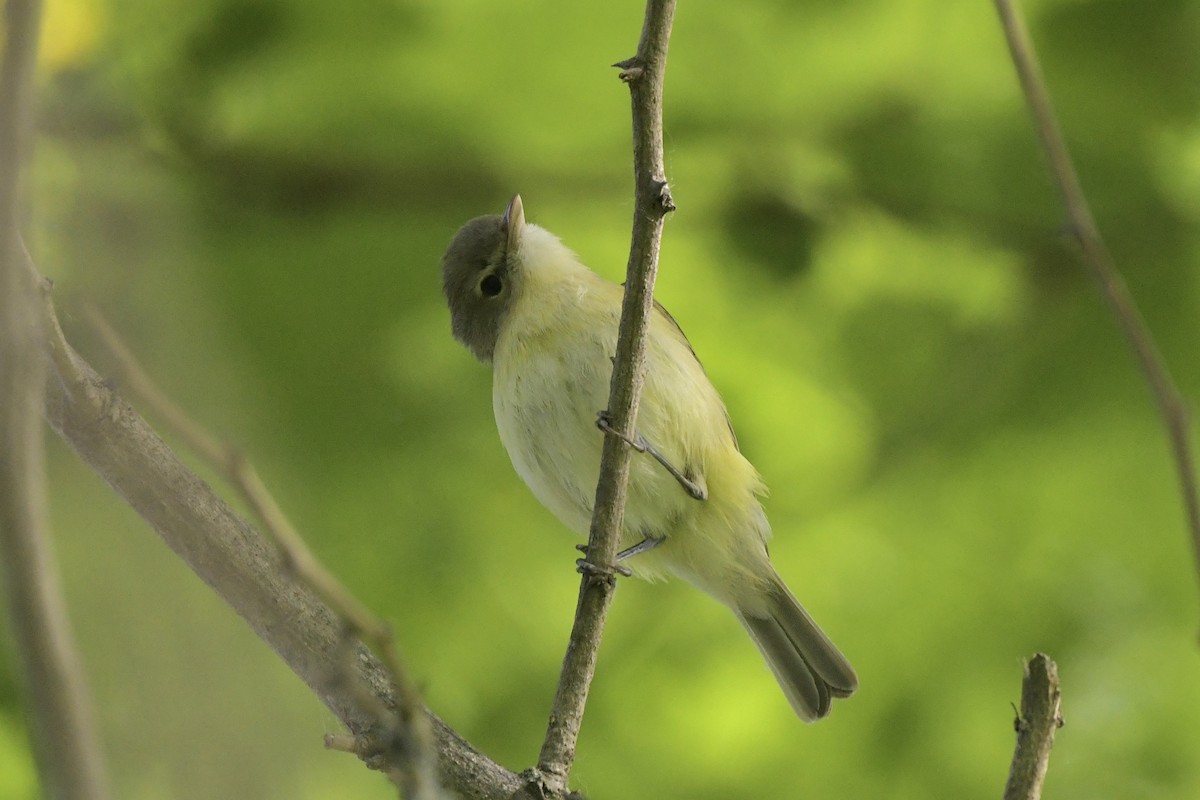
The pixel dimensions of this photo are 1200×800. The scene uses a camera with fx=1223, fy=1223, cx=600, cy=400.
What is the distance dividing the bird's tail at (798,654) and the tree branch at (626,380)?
141 centimetres

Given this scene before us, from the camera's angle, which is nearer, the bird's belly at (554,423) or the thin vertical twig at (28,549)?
the thin vertical twig at (28,549)

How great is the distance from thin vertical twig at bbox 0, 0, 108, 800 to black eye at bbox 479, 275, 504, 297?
9.30 feet

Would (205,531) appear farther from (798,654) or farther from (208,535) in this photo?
(798,654)

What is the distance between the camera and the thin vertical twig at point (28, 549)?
2.63 feet

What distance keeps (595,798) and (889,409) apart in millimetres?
1595

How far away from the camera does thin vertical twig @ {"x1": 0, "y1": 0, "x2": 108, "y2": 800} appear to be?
803mm

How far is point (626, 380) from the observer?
2242mm

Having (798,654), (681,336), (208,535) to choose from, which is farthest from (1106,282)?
(798,654)

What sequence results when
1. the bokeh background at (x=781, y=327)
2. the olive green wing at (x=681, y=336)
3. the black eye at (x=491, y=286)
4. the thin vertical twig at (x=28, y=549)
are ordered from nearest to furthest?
the thin vertical twig at (x=28, y=549) < the olive green wing at (x=681, y=336) < the black eye at (x=491, y=286) < the bokeh background at (x=781, y=327)

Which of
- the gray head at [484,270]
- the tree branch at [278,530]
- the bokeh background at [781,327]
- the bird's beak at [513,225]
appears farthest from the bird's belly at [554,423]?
the tree branch at [278,530]

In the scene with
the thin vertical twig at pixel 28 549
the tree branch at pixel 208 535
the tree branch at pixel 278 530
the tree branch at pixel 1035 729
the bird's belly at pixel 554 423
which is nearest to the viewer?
the thin vertical twig at pixel 28 549

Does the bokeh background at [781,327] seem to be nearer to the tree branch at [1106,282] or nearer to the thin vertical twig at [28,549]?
the tree branch at [1106,282]

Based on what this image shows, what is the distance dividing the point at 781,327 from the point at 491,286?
992 mm

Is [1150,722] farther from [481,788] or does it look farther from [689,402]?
[481,788]
